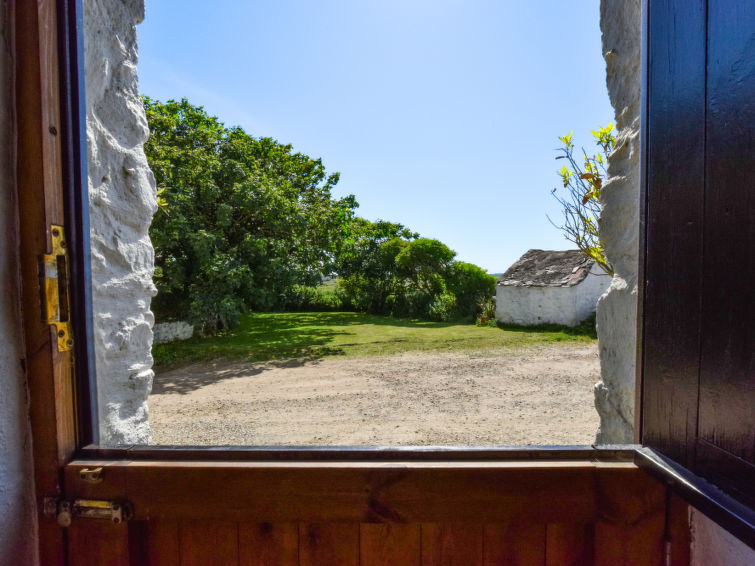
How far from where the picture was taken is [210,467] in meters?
0.90

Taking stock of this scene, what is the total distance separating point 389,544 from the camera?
37.4 inches

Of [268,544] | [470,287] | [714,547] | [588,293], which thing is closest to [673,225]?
[714,547]

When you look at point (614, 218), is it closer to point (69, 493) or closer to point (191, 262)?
point (69, 493)

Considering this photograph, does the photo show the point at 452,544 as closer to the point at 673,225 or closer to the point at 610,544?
the point at 610,544

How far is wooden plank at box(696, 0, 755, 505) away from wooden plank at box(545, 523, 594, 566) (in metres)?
0.35

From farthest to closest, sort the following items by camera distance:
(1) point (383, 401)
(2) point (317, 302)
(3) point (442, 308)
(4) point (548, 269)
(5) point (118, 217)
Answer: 1. (2) point (317, 302)
2. (3) point (442, 308)
3. (4) point (548, 269)
4. (1) point (383, 401)
5. (5) point (118, 217)

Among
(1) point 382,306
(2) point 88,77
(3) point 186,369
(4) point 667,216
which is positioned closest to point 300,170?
(1) point 382,306

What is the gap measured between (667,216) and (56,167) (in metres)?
1.42

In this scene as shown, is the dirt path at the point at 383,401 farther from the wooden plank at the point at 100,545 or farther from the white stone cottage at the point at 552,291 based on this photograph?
the white stone cottage at the point at 552,291

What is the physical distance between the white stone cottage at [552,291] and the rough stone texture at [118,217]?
12.9 m

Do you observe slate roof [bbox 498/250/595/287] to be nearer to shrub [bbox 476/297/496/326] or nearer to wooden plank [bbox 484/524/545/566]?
shrub [bbox 476/297/496/326]

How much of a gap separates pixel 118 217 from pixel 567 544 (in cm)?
189

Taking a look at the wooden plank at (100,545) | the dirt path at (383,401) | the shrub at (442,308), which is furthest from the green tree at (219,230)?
the wooden plank at (100,545)

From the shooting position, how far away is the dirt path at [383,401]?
414 centimetres
